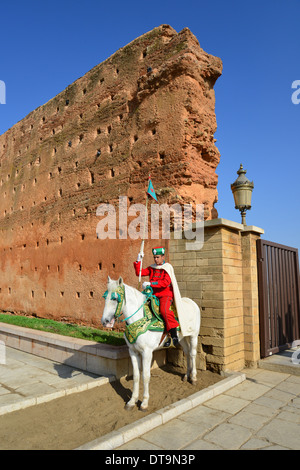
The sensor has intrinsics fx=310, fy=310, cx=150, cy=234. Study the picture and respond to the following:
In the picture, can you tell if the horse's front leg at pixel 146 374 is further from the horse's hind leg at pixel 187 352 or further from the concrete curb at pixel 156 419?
the horse's hind leg at pixel 187 352

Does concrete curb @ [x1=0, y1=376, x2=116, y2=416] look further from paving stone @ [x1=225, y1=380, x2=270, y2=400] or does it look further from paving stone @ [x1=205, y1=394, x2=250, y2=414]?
paving stone @ [x1=225, y1=380, x2=270, y2=400]

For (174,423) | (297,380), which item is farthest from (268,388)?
(174,423)

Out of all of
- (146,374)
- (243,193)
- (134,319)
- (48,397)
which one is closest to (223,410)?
(146,374)

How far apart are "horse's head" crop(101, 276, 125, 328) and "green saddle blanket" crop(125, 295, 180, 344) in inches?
14.2

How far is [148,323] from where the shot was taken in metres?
4.56

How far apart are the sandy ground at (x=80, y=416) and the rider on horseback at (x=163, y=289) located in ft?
2.92

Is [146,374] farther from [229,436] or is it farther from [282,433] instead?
[282,433]

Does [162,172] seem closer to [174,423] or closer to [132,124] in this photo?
[132,124]

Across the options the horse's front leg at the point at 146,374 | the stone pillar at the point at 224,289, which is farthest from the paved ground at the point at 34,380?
the stone pillar at the point at 224,289

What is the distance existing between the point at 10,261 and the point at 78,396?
460 inches

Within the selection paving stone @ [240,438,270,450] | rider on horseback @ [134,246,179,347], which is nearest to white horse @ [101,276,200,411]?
rider on horseback @ [134,246,179,347]

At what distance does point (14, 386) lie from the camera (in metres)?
5.49

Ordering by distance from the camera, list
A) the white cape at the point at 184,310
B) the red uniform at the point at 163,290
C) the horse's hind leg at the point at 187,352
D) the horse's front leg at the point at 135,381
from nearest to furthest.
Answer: the horse's front leg at the point at 135,381 → the red uniform at the point at 163,290 → the white cape at the point at 184,310 → the horse's hind leg at the point at 187,352

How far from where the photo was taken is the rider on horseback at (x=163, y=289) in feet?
15.8
